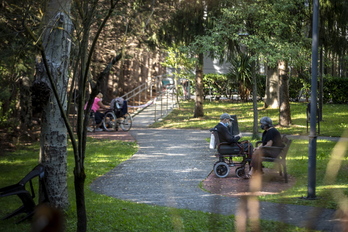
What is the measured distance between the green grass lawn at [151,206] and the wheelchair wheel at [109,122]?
3.33 metres

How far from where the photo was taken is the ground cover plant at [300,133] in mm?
9525

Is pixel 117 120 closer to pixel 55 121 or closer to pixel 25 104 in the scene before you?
pixel 25 104

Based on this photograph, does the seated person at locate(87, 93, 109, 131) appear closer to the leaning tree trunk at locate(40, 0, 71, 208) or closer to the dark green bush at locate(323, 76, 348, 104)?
the leaning tree trunk at locate(40, 0, 71, 208)

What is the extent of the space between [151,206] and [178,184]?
220 cm

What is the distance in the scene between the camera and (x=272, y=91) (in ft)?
104

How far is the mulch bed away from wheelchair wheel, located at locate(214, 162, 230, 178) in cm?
9

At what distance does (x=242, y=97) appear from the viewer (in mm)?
36344

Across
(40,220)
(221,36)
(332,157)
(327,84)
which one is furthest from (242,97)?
(40,220)

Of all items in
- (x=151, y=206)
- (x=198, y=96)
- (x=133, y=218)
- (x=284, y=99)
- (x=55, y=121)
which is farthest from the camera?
(x=198, y=96)

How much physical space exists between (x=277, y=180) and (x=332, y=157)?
3.84m

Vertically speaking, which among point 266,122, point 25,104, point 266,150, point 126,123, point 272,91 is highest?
point 272,91

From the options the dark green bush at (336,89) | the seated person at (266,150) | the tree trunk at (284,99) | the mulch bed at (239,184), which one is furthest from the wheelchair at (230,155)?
the dark green bush at (336,89)

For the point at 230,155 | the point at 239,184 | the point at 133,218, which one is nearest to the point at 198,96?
the point at 230,155

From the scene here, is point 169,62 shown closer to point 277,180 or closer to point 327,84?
point 327,84
